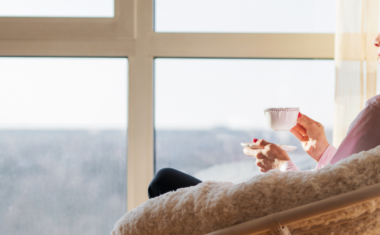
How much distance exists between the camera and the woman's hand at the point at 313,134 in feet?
3.47

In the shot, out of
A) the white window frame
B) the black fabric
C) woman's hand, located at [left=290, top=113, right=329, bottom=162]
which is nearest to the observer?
the black fabric

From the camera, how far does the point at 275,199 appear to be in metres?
0.41

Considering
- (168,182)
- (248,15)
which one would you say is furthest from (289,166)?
(248,15)

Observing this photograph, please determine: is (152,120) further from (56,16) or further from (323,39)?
(323,39)

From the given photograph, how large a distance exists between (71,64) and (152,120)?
45 cm

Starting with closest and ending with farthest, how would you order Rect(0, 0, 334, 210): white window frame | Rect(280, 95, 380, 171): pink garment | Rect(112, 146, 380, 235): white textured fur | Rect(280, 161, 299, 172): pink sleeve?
Rect(112, 146, 380, 235): white textured fur → Rect(280, 95, 380, 171): pink garment → Rect(280, 161, 299, 172): pink sleeve → Rect(0, 0, 334, 210): white window frame

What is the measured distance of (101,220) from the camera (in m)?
1.37

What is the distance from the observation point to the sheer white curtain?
3.64ft

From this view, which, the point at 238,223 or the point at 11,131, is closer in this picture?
the point at 238,223

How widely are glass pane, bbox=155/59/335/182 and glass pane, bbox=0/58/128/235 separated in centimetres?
21

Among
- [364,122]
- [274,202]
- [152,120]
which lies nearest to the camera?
[274,202]

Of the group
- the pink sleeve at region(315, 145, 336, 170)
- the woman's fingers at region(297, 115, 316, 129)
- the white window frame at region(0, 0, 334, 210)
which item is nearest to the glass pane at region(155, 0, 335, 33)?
the white window frame at region(0, 0, 334, 210)

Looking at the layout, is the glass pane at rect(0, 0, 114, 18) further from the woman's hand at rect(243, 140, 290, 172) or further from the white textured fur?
the white textured fur

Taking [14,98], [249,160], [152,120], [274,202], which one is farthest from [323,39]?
[14,98]
